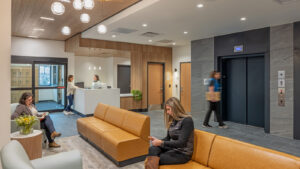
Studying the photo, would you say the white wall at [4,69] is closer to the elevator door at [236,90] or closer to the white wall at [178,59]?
the elevator door at [236,90]

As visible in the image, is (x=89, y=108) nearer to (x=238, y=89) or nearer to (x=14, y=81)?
(x=14, y=81)

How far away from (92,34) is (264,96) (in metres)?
5.64

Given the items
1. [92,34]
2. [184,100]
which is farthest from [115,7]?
[184,100]

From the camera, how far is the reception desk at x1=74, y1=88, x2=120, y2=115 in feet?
23.9

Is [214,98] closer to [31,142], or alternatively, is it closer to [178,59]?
[178,59]

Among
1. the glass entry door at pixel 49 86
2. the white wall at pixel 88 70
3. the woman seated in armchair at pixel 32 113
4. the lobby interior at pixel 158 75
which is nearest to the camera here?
the lobby interior at pixel 158 75

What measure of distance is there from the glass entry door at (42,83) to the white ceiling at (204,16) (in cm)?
358

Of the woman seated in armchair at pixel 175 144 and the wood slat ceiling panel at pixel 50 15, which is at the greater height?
the wood slat ceiling panel at pixel 50 15

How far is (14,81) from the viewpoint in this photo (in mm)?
7773

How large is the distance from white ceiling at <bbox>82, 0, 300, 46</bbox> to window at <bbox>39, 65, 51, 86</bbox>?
3595 millimetres

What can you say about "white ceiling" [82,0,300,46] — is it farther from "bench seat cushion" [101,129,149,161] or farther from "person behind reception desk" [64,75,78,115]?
"person behind reception desk" [64,75,78,115]

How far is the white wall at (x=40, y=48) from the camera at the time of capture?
7.81 metres

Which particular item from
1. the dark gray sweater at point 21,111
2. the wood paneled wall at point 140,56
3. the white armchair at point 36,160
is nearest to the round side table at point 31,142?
the dark gray sweater at point 21,111

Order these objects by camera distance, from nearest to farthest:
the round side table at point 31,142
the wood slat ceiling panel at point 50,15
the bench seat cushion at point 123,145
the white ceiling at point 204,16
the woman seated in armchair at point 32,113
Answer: the round side table at point 31,142
the bench seat cushion at point 123,145
the white ceiling at point 204,16
the woman seated in armchair at point 32,113
the wood slat ceiling panel at point 50,15
